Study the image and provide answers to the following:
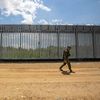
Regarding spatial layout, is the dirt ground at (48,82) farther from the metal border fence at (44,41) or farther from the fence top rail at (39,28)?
the fence top rail at (39,28)

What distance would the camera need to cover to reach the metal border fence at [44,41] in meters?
26.9

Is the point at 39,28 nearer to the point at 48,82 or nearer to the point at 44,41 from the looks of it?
the point at 44,41

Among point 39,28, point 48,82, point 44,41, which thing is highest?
point 39,28

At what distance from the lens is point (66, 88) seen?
17.4 m

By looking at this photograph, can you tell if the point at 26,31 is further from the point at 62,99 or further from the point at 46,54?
the point at 62,99

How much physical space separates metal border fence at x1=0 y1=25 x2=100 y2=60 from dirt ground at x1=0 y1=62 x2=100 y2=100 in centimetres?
190

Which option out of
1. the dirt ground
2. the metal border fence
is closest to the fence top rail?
the metal border fence

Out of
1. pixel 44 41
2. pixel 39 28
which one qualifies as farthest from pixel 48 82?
pixel 39 28

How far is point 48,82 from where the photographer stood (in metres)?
19.0

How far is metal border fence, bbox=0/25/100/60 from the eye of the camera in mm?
26922

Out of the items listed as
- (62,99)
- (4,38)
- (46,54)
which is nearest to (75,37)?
(46,54)

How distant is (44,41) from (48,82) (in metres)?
8.67

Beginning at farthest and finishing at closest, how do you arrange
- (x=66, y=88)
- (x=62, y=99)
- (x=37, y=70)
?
(x=37, y=70) → (x=66, y=88) → (x=62, y=99)

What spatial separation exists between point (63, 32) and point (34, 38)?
7.85ft
